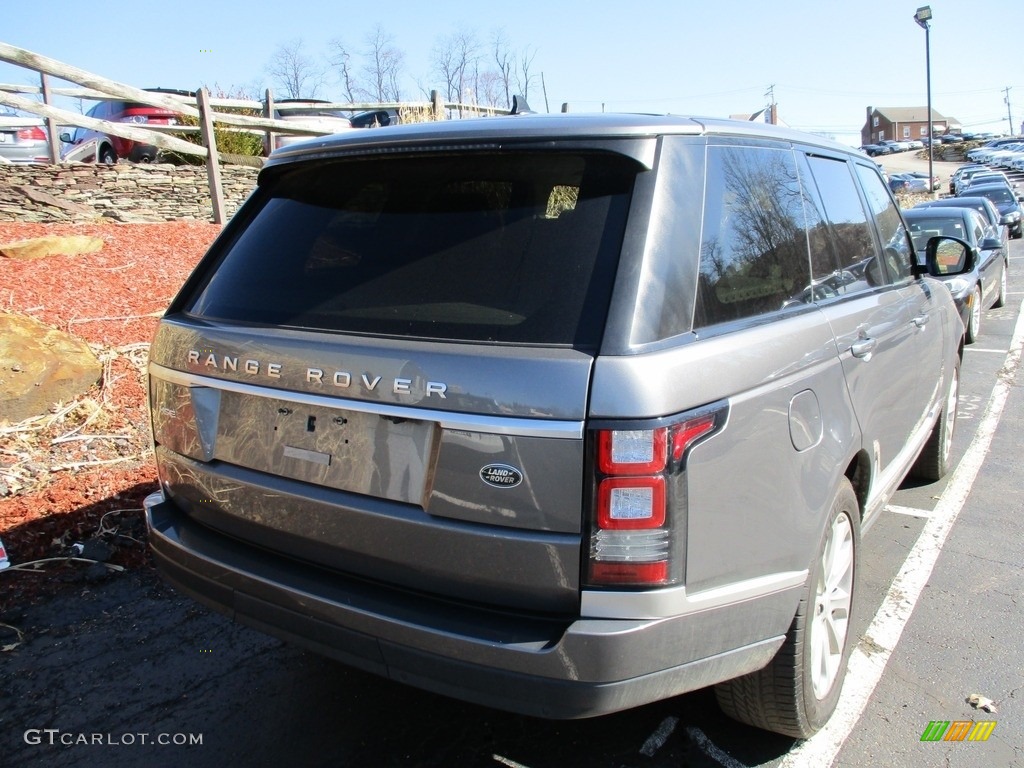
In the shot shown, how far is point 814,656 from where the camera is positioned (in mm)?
2781

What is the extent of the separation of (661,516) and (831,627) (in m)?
1.33

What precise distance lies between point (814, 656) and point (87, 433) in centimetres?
468

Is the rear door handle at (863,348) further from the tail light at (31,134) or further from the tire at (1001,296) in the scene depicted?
the tail light at (31,134)

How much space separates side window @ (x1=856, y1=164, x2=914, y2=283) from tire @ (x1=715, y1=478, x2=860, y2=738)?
5.43ft

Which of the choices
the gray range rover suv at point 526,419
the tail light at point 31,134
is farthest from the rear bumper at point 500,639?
the tail light at point 31,134

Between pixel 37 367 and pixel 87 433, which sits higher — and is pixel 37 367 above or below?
above

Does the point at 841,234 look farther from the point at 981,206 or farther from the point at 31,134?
the point at 31,134

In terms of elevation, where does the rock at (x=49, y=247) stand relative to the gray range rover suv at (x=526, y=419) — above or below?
above

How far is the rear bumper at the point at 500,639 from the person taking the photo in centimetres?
206

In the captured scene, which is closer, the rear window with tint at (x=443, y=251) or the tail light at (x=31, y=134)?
→ the rear window with tint at (x=443, y=251)

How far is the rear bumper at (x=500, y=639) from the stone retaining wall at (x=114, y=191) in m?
8.28

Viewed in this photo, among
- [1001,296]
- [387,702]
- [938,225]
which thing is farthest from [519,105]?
[1001,296]

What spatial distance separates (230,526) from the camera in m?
2.71

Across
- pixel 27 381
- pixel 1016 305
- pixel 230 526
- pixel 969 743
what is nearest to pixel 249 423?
pixel 230 526
